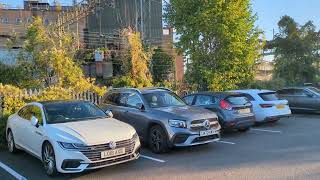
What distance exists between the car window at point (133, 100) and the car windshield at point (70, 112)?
1.59 meters

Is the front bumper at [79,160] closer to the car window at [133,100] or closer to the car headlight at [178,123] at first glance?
the car headlight at [178,123]

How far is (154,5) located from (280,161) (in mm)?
28682

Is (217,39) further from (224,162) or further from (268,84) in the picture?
(224,162)

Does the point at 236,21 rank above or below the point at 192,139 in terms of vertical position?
above

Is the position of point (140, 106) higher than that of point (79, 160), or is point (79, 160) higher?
point (140, 106)

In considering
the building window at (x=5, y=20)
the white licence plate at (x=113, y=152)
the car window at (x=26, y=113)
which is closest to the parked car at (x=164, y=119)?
the white licence plate at (x=113, y=152)

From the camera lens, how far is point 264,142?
12211 millimetres

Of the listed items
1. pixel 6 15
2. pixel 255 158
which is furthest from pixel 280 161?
pixel 6 15

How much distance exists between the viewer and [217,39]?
2111cm

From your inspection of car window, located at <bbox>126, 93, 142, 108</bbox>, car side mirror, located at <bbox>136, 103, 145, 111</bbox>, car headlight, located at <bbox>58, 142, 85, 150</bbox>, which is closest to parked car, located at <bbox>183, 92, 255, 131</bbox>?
car window, located at <bbox>126, 93, 142, 108</bbox>

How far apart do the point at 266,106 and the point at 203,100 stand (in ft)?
8.49

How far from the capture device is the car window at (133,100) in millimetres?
12078

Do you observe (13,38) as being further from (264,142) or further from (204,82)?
(264,142)

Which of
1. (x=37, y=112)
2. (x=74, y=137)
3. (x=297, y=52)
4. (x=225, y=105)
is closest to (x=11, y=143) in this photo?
(x=37, y=112)
